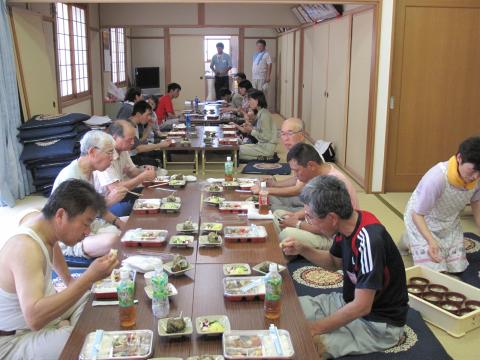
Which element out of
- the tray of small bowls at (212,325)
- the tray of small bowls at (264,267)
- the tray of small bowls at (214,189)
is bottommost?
the tray of small bowls at (212,325)

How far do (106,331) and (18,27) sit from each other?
17.1 feet

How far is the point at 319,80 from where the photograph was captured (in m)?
9.00

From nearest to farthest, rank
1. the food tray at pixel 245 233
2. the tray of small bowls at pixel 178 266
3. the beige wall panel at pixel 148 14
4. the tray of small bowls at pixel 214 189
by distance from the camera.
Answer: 1. the tray of small bowls at pixel 178 266
2. the food tray at pixel 245 233
3. the tray of small bowls at pixel 214 189
4. the beige wall panel at pixel 148 14

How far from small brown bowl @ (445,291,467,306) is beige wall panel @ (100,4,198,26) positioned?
31.5ft

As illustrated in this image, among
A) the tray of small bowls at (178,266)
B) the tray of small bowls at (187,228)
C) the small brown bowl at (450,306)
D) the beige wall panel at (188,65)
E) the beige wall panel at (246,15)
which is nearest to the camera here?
the tray of small bowls at (178,266)

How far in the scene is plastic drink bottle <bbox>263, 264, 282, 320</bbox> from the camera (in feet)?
6.69

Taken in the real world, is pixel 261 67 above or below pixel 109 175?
above

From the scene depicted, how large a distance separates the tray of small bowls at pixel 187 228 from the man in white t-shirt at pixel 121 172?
0.93m

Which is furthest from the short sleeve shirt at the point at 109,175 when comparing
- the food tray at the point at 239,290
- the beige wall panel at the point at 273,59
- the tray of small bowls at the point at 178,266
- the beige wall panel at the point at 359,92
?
the beige wall panel at the point at 273,59

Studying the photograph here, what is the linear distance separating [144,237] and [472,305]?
2085 mm

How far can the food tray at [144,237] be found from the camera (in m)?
2.81

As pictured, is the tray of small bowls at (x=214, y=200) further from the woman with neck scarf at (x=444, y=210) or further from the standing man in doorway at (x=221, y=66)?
the standing man in doorway at (x=221, y=66)

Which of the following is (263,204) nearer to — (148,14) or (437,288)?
(437,288)

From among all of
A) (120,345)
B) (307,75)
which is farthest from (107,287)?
(307,75)
